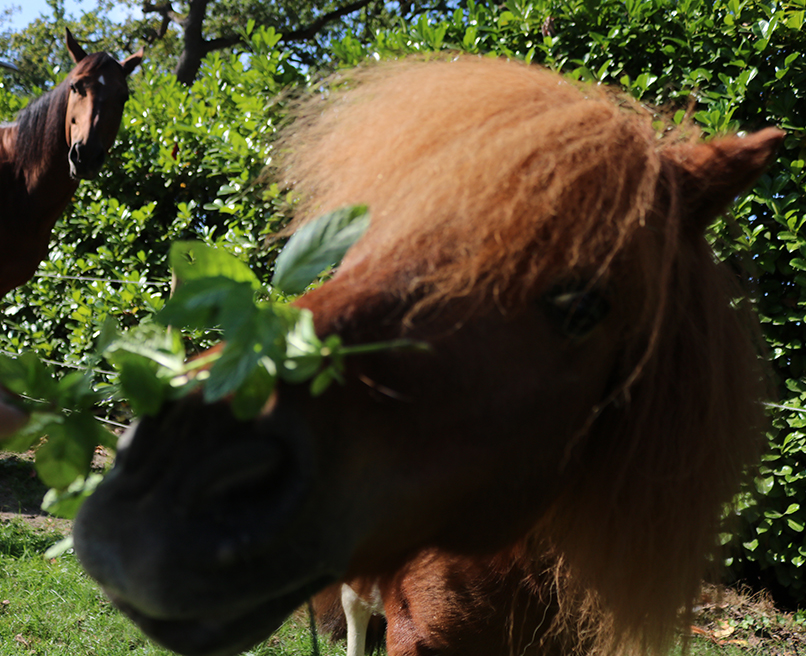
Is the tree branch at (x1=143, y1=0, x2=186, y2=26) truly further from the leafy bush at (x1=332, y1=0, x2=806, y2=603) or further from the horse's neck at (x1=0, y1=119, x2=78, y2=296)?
the leafy bush at (x1=332, y1=0, x2=806, y2=603)

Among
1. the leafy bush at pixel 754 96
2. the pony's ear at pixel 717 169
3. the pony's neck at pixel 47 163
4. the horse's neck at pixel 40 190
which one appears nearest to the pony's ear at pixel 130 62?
the pony's neck at pixel 47 163

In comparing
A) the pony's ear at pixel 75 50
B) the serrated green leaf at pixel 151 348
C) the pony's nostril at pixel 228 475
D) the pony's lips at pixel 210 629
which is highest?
the pony's ear at pixel 75 50

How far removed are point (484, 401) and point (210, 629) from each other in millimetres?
545

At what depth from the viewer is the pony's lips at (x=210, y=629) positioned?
0.89 meters

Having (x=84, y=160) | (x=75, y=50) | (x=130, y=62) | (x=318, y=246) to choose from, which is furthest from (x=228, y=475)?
(x=75, y=50)

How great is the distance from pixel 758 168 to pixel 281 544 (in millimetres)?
1162

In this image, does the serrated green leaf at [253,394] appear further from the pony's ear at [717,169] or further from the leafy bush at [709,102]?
the leafy bush at [709,102]

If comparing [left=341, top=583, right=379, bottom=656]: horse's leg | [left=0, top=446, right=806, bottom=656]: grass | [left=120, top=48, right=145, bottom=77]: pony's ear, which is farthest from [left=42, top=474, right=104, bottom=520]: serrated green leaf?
[left=120, top=48, right=145, bottom=77]: pony's ear

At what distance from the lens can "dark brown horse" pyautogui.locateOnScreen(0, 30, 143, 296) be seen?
190 inches

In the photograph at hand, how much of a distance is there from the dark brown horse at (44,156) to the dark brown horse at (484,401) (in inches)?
157

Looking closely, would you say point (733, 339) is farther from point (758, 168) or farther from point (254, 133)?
point (254, 133)

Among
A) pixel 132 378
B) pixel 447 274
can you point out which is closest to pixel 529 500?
pixel 447 274

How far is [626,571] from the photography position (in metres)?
1.45

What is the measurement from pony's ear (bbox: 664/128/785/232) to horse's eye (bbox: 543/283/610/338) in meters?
0.34
